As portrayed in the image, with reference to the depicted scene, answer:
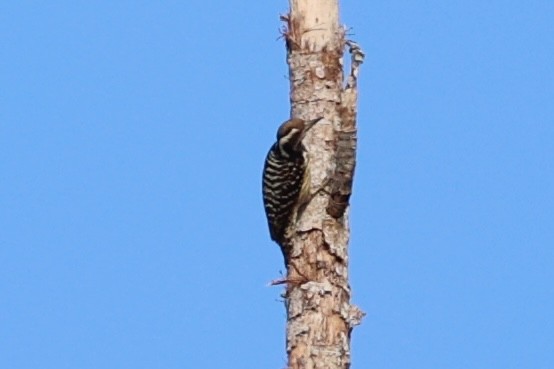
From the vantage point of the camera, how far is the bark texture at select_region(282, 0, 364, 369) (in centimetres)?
917

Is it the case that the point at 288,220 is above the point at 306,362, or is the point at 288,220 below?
above

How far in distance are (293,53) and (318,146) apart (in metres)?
0.61

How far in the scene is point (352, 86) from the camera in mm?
9477

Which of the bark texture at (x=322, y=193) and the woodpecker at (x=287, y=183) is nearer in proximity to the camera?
the bark texture at (x=322, y=193)

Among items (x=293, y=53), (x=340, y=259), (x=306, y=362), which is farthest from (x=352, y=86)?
(x=306, y=362)

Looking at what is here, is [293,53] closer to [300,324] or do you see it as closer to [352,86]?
[352,86]

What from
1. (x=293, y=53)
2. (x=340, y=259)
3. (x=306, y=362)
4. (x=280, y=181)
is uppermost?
(x=293, y=53)

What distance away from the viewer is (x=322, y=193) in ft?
31.6

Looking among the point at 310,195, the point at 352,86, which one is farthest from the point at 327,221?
the point at 352,86

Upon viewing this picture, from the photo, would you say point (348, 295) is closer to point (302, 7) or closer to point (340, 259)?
point (340, 259)

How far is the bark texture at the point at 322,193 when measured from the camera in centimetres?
917

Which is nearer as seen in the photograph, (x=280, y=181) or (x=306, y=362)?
(x=306, y=362)

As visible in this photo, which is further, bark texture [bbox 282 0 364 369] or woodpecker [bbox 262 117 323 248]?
woodpecker [bbox 262 117 323 248]

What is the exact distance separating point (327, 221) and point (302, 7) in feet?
4.47
